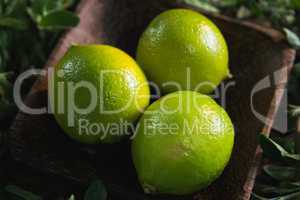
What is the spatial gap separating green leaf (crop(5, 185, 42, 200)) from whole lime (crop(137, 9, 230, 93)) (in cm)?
32

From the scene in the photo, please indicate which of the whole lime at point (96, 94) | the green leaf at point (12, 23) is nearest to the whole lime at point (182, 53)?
the whole lime at point (96, 94)

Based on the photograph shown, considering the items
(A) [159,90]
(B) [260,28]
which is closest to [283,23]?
A: (B) [260,28]

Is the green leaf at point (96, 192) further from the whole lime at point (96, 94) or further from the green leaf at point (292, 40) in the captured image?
the green leaf at point (292, 40)

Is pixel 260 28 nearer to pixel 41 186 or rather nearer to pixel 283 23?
pixel 283 23

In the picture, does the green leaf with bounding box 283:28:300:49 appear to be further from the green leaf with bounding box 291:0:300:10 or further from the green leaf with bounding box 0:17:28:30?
the green leaf with bounding box 0:17:28:30

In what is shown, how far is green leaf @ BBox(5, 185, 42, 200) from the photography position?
921 millimetres

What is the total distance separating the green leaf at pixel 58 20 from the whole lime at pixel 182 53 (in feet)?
0.57

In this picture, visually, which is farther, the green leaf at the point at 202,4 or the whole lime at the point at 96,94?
the green leaf at the point at 202,4

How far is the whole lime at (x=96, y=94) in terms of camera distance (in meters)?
0.87

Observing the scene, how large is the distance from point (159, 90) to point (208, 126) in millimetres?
182

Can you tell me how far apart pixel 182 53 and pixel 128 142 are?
21cm

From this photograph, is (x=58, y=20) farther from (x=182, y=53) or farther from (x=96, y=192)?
(x=96, y=192)

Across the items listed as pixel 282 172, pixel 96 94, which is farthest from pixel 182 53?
pixel 282 172

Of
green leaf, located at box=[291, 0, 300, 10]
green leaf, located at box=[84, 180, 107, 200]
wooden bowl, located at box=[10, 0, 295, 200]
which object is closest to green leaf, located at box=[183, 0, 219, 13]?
wooden bowl, located at box=[10, 0, 295, 200]
